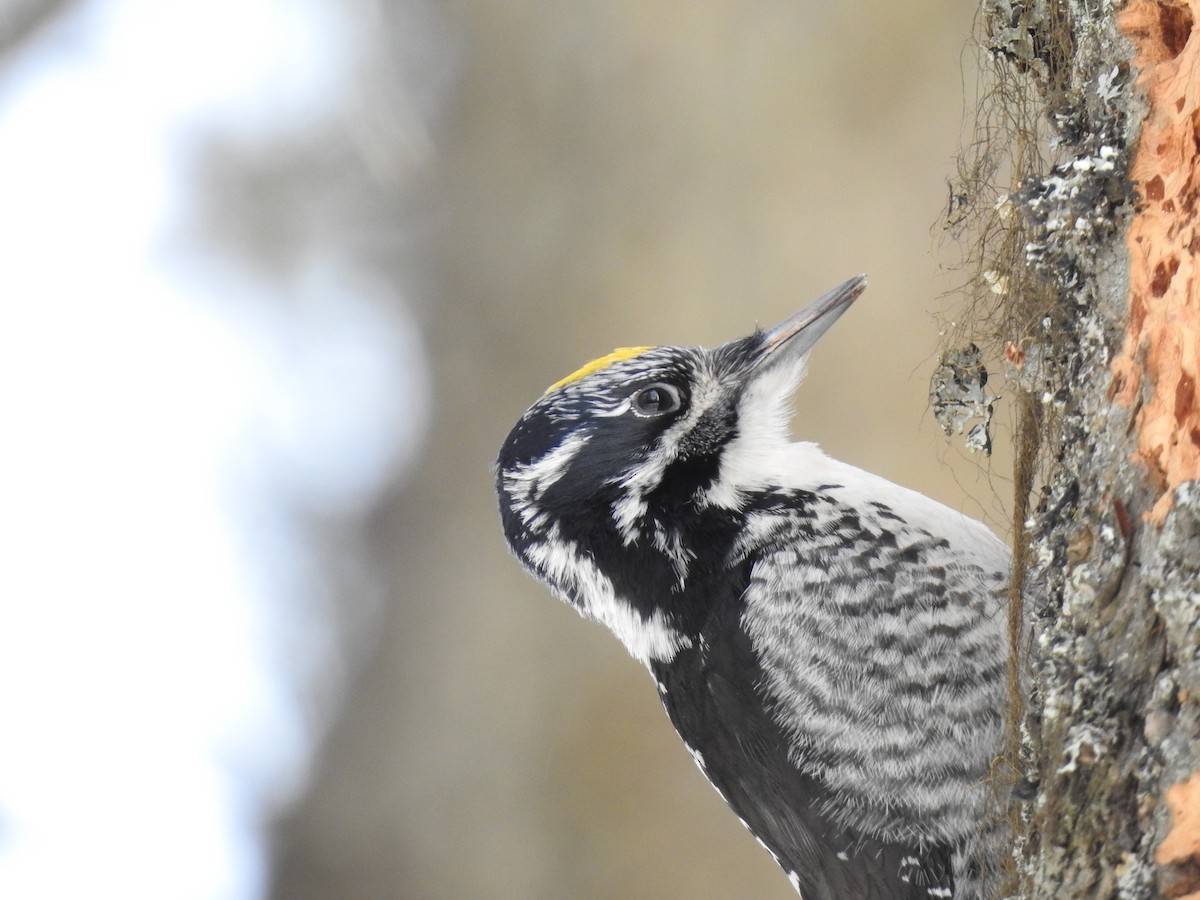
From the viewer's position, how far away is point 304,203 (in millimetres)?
3666

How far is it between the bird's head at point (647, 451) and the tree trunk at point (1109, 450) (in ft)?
1.52

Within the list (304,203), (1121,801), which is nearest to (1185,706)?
(1121,801)

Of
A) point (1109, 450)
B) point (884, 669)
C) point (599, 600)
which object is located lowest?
point (884, 669)

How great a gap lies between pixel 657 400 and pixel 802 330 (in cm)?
24

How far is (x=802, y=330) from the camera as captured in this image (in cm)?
154

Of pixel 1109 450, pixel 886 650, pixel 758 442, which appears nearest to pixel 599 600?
pixel 758 442

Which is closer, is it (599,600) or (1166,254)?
(1166,254)

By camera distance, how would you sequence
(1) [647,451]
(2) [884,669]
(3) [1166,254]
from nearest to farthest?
(3) [1166,254] < (2) [884,669] < (1) [647,451]

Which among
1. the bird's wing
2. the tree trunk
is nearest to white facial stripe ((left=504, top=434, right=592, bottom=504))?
the bird's wing

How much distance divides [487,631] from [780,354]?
2.35 m

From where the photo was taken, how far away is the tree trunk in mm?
792

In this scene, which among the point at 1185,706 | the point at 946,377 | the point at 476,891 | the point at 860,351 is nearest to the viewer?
the point at 1185,706

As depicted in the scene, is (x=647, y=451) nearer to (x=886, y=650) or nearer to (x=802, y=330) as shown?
(x=802, y=330)

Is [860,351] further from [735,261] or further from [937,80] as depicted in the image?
[937,80]
